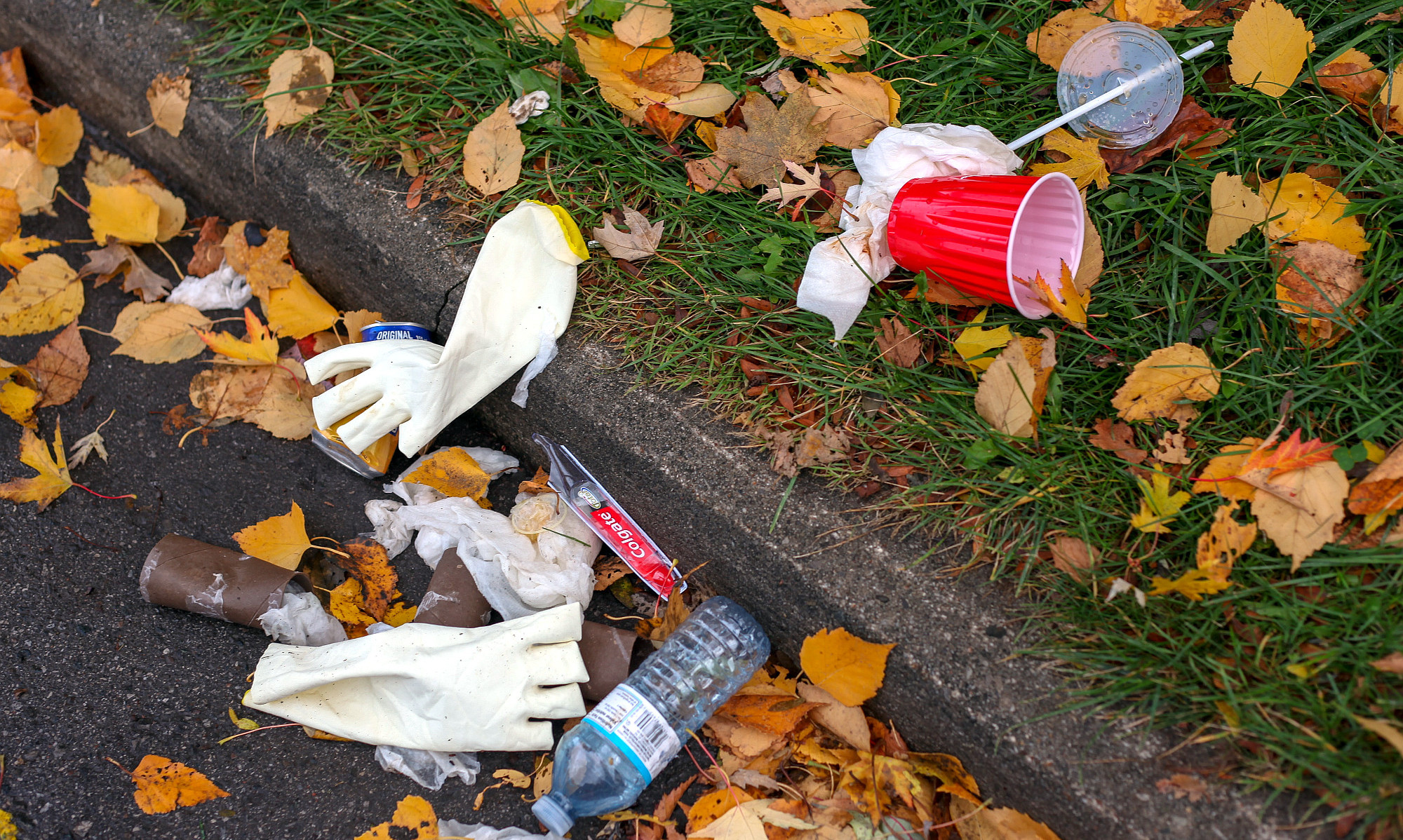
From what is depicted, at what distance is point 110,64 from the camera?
252 centimetres

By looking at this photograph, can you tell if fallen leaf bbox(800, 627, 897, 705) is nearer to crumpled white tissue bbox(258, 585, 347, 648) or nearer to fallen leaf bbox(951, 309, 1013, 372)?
fallen leaf bbox(951, 309, 1013, 372)

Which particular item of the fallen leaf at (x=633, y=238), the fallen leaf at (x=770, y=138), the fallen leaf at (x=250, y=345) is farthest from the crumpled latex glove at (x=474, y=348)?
the fallen leaf at (x=770, y=138)

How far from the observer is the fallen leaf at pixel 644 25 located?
6.77 ft

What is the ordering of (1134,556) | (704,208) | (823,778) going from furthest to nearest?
A: 1. (704,208)
2. (823,778)
3. (1134,556)

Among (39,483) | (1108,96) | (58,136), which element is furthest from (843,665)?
(58,136)

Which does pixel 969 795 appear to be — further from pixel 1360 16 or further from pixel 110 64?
pixel 110 64

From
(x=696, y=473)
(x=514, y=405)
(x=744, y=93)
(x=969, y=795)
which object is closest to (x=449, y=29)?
(x=744, y=93)

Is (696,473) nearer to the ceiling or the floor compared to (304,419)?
nearer to the ceiling

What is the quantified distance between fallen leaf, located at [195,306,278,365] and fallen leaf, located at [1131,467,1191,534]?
6.99 feet

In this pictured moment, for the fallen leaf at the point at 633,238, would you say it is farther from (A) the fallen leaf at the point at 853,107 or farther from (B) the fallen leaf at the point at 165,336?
(B) the fallen leaf at the point at 165,336

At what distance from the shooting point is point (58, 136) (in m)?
2.61

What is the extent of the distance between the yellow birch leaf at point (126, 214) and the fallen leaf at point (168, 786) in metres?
1.54

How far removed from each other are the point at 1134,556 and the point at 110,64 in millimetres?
3148

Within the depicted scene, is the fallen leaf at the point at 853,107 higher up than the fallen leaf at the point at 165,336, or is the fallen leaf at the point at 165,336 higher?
the fallen leaf at the point at 853,107
